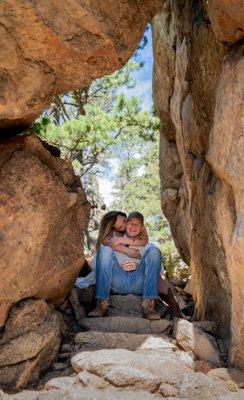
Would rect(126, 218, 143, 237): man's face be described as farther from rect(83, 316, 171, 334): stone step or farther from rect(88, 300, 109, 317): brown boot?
rect(83, 316, 171, 334): stone step

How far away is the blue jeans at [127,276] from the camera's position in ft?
20.1

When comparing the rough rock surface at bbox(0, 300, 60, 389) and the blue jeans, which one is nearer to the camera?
the rough rock surface at bbox(0, 300, 60, 389)

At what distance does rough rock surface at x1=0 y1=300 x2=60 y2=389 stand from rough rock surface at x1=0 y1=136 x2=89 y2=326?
0.15 metres

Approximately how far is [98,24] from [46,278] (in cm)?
296

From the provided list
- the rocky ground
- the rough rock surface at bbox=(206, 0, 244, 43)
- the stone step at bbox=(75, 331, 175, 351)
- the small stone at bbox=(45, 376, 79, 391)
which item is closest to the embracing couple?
the rocky ground

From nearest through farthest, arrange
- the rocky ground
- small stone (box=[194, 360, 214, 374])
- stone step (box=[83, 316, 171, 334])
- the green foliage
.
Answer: the rocky ground < small stone (box=[194, 360, 214, 374]) < stone step (box=[83, 316, 171, 334]) < the green foliage

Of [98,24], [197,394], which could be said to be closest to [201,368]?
[197,394]

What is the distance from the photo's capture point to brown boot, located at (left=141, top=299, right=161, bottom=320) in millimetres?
5863

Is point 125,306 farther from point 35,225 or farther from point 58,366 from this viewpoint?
point 35,225

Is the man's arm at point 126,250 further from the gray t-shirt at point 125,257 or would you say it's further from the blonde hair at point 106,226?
the blonde hair at point 106,226

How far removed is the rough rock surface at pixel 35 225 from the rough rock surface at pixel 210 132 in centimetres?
194

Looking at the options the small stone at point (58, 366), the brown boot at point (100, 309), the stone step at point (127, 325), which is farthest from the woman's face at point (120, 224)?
the small stone at point (58, 366)

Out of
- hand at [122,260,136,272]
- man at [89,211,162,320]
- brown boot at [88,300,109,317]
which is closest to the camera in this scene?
brown boot at [88,300,109,317]

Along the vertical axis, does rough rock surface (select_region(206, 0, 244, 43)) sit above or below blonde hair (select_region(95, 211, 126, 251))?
above
